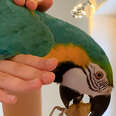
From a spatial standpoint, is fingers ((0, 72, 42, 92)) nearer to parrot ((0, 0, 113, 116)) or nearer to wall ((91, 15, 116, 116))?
parrot ((0, 0, 113, 116))

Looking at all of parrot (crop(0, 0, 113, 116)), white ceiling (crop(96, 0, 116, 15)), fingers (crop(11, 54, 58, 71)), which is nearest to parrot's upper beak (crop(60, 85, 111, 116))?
parrot (crop(0, 0, 113, 116))

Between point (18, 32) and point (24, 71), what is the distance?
6 cm

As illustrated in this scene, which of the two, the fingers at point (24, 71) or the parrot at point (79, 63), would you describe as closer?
the fingers at point (24, 71)

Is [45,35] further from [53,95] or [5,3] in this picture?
[53,95]

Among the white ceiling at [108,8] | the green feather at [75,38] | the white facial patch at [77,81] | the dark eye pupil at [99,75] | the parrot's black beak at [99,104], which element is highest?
the white ceiling at [108,8]

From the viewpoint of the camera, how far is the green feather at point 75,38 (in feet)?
0.99

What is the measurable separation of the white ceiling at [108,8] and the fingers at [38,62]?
69 cm

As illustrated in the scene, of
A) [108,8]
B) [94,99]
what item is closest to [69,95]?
[94,99]

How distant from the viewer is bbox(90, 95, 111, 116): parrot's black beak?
334mm

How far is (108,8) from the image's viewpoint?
954 mm

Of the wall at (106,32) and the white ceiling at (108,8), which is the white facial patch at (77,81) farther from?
the wall at (106,32)

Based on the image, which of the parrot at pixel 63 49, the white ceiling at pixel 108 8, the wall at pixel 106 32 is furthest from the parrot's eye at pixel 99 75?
the wall at pixel 106 32

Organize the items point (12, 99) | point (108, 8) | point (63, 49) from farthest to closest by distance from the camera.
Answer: point (108, 8) → point (63, 49) → point (12, 99)

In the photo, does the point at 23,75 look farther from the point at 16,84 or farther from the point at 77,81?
the point at 77,81
